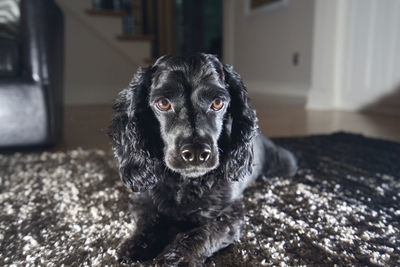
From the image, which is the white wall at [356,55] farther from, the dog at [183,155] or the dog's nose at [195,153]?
the dog's nose at [195,153]

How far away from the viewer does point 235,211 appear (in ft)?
3.49

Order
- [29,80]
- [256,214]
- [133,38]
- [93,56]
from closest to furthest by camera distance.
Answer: [256,214] < [29,80] < [93,56] < [133,38]

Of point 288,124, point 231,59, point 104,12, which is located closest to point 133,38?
point 104,12

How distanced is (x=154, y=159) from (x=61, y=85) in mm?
1662

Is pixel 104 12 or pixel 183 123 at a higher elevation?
pixel 104 12

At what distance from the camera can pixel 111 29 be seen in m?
5.15

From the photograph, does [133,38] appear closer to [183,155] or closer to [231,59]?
[231,59]

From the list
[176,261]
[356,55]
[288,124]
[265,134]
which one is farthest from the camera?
[356,55]

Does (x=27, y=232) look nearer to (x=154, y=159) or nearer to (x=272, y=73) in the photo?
(x=154, y=159)

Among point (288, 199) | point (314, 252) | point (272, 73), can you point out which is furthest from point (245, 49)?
point (314, 252)

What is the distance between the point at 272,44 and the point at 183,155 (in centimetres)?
463

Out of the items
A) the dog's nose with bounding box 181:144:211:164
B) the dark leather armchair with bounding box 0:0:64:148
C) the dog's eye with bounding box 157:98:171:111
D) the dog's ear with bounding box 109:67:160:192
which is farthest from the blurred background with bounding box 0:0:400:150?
the dog's nose with bounding box 181:144:211:164

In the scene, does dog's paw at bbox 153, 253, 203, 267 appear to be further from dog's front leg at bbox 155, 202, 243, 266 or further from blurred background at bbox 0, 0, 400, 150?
blurred background at bbox 0, 0, 400, 150

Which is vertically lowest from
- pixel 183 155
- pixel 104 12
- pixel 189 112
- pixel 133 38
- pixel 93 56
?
pixel 183 155
